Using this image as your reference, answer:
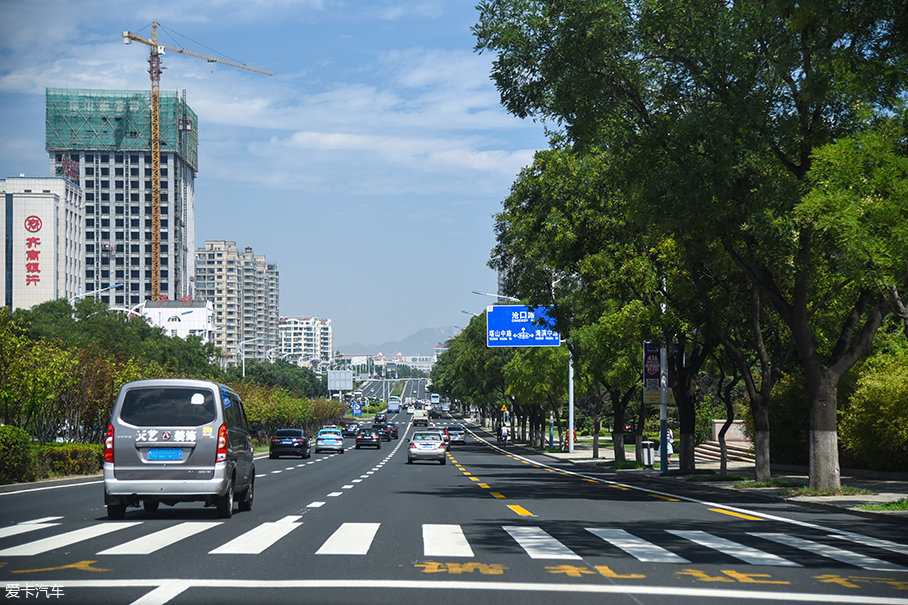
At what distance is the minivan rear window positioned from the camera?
49.2ft

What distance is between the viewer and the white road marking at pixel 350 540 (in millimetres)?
11242

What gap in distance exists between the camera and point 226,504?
50.6 feet

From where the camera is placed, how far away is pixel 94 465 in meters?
31.8

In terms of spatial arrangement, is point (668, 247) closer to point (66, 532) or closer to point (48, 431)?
point (66, 532)

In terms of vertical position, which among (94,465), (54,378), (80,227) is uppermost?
(80,227)

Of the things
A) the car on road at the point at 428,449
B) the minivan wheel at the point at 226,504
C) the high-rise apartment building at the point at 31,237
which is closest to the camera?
the minivan wheel at the point at 226,504

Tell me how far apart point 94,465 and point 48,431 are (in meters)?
9.15

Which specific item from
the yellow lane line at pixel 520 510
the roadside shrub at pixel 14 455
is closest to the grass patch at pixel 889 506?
the yellow lane line at pixel 520 510

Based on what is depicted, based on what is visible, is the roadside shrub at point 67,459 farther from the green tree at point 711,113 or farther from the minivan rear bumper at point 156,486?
the green tree at point 711,113

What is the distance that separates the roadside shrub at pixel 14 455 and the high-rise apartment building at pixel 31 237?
485 ft

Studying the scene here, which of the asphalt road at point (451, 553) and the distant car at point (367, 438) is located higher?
the asphalt road at point (451, 553)

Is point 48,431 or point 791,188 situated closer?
point 791,188

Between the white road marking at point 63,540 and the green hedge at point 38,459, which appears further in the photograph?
the green hedge at point 38,459

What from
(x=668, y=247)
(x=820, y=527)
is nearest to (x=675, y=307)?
(x=668, y=247)
